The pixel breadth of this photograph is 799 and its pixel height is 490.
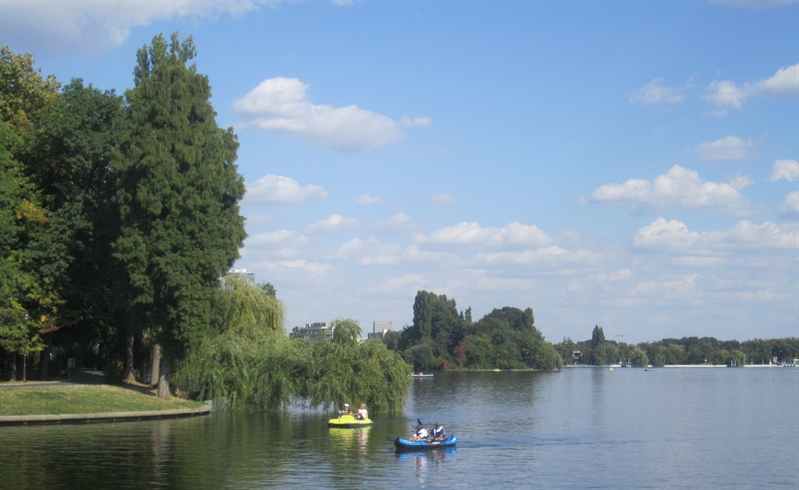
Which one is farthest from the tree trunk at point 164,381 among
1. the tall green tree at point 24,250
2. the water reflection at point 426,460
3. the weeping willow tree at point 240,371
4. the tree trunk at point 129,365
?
the water reflection at point 426,460

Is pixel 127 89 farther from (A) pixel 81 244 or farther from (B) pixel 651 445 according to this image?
(B) pixel 651 445

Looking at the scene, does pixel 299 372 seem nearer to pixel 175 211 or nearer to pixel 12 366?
pixel 175 211

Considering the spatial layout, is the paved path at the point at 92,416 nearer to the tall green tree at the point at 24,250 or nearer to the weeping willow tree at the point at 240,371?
the weeping willow tree at the point at 240,371

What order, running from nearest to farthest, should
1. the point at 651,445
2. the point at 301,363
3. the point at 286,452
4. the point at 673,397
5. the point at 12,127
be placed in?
the point at 286,452
the point at 651,445
the point at 301,363
the point at 12,127
the point at 673,397

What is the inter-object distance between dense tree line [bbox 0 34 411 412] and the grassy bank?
215 cm

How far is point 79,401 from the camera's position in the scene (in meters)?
47.8

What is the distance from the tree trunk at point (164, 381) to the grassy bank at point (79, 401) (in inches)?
23.2

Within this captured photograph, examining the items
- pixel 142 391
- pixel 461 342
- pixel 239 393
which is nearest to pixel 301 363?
pixel 239 393

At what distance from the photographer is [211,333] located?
2053 inches

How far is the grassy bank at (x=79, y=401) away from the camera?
149 feet

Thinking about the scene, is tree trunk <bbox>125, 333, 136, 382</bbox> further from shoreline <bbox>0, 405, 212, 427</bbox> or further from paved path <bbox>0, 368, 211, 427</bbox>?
shoreline <bbox>0, 405, 212, 427</bbox>

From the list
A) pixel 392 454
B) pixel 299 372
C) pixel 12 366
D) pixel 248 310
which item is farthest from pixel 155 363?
pixel 392 454

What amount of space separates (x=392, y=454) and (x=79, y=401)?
2031 cm

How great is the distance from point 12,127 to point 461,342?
148 m
